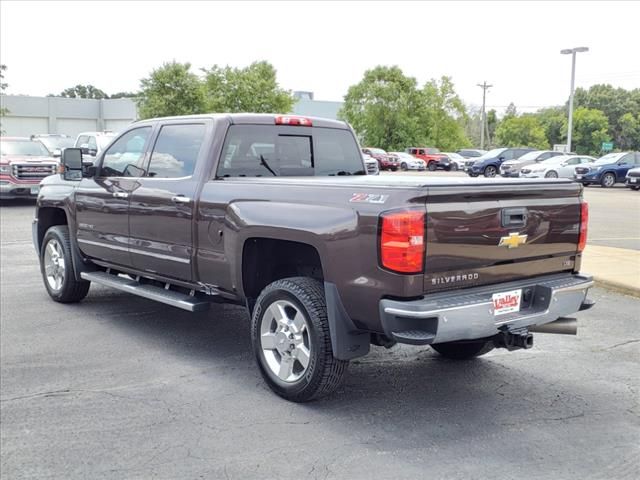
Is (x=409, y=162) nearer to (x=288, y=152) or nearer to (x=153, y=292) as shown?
(x=288, y=152)

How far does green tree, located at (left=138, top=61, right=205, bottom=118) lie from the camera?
42.0 meters

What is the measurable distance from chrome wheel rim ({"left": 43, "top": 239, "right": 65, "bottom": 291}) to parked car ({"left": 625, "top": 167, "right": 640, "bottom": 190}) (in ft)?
86.2

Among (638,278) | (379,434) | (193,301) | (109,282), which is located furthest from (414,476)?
(638,278)

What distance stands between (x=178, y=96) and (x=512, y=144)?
170ft

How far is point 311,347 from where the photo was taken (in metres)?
4.45

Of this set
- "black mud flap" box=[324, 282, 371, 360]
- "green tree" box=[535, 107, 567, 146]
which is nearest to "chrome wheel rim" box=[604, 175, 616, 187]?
"black mud flap" box=[324, 282, 371, 360]

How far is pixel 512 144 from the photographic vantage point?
83.1 metres

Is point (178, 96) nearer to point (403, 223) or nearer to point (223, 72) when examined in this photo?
point (223, 72)

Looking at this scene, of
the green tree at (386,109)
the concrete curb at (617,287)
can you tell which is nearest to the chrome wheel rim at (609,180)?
the concrete curb at (617,287)

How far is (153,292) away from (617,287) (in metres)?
5.65

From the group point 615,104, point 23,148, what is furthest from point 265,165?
point 615,104

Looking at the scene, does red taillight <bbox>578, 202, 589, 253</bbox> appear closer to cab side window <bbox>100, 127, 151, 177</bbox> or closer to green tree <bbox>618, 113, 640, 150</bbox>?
cab side window <bbox>100, 127, 151, 177</bbox>

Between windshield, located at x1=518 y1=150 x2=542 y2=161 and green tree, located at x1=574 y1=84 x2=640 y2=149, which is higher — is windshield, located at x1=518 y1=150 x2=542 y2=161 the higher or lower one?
the lower one

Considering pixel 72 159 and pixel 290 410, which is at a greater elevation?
pixel 72 159
